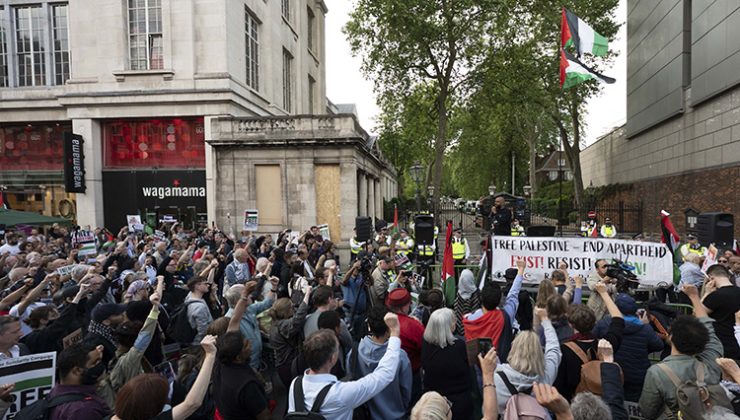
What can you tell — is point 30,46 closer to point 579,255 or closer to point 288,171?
point 288,171

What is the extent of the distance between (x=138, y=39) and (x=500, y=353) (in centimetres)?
2305

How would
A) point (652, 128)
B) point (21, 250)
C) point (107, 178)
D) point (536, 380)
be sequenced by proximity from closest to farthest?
point (536, 380), point (21, 250), point (107, 178), point (652, 128)

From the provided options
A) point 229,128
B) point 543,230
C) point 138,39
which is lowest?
point 543,230

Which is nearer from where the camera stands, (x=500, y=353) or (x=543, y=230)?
(x=500, y=353)

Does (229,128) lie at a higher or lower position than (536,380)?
higher

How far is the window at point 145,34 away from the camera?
20922 millimetres

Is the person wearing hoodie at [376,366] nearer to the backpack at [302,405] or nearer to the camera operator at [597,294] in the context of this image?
the backpack at [302,405]

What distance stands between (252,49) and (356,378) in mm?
24042

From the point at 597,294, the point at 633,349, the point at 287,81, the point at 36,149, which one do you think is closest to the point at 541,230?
the point at 597,294

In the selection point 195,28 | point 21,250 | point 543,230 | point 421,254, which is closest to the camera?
point 543,230

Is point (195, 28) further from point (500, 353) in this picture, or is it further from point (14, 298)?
point (500, 353)

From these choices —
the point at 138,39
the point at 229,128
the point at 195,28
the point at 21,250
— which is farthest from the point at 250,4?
the point at 21,250

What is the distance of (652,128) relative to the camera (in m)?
25.0

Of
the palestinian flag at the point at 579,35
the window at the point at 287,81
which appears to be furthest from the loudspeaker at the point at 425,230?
the window at the point at 287,81
